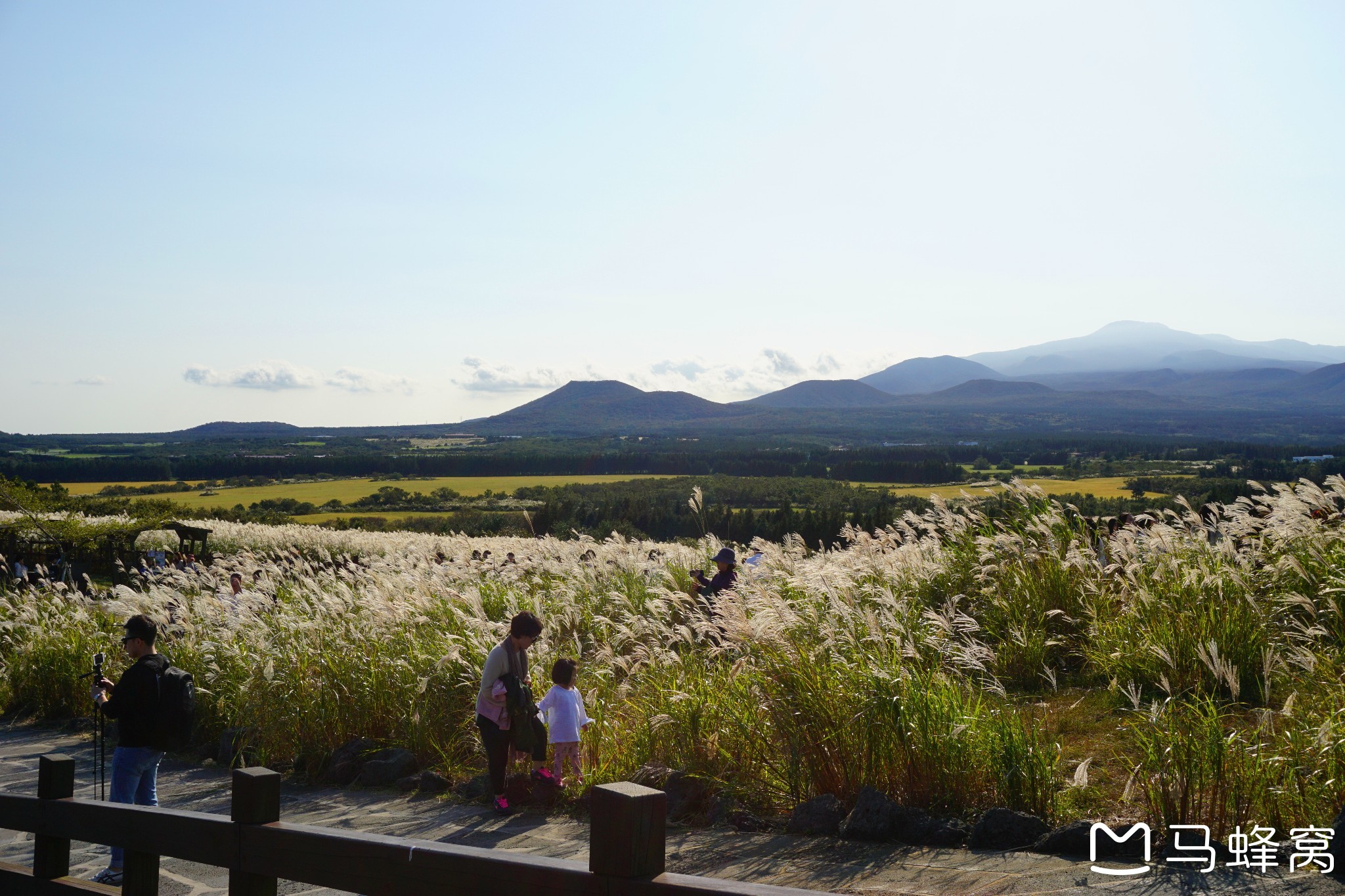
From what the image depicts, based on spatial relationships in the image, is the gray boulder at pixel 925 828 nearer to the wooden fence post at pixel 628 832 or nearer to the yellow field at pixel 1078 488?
the wooden fence post at pixel 628 832

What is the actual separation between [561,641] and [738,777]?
419cm

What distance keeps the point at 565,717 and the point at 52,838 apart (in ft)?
11.9

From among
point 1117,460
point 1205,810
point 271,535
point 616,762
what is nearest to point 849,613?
point 616,762

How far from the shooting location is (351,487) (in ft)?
259

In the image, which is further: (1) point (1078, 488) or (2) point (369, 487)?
(2) point (369, 487)

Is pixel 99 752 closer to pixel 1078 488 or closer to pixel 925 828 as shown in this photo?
pixel 925 828

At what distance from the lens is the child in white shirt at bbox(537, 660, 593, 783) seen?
6.63m

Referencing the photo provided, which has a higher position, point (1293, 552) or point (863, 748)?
point (1293, 552)

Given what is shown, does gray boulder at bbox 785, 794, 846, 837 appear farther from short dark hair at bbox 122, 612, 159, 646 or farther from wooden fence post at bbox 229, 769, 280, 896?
short dark hair at bbox 122, 612, 159, 646

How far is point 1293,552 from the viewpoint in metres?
7.64

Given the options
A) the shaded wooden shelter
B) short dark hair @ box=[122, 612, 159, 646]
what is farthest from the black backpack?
the shaded wooden shelter

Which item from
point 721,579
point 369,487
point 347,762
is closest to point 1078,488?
point 721,579

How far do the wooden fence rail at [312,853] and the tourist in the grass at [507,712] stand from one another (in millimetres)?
3314

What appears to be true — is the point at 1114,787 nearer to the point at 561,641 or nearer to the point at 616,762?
the point at 616,762
